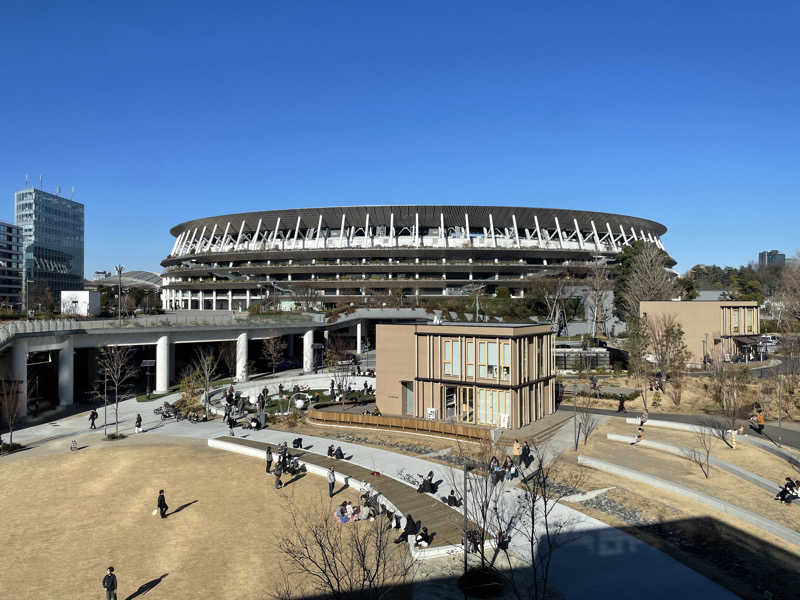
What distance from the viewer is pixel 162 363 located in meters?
46.2

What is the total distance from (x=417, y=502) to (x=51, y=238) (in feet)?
533

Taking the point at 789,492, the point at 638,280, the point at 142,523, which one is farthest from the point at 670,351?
the point at 142,523

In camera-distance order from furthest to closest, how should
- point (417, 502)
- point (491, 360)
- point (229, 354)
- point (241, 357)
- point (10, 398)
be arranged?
1. point (229, 354)
2. point (241, 357)
3. point (10, 398)
4. point (491, 360)
5. point (417, 502)

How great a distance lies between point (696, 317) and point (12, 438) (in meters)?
56.5

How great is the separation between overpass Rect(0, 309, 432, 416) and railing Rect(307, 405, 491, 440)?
57.0 ft

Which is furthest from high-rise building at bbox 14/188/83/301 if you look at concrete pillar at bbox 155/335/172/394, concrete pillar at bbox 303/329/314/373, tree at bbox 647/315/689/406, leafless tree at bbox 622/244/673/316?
tree at bbox 647/315/689/406

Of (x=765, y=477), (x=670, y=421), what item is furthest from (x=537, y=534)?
→ (x=670, y=421)

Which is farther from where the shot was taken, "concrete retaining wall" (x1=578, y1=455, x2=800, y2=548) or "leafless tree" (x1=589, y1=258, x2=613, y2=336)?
"leafless tree" (x1=589, y1=258, x2=613, y2=336)

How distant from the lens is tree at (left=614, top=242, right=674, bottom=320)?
69562mm

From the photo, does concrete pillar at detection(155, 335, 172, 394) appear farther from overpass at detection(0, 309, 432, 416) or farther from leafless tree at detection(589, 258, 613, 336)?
leafless tree at detection(589, 258, 613, 336)

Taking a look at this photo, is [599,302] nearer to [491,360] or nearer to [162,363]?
[491,360]

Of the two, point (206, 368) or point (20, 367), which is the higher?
point (20, 367)

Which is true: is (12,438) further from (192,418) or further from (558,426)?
(558,426)

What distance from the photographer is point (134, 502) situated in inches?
891
